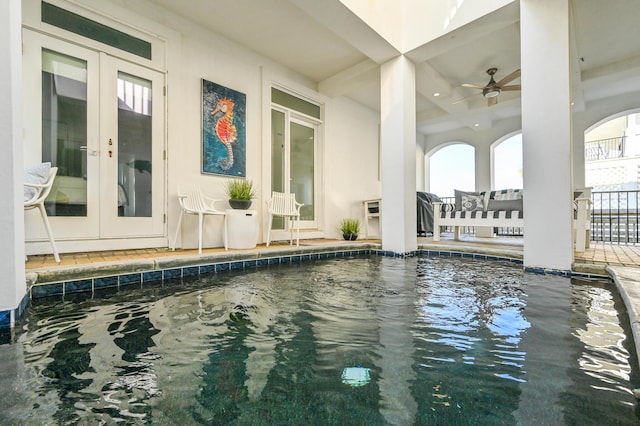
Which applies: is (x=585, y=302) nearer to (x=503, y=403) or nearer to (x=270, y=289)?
(x=503, y=403)

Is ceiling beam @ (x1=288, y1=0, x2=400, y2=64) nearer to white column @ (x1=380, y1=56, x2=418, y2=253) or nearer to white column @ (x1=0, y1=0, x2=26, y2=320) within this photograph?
white column @ (x1=380, y1=56, x2=418, y2=253)

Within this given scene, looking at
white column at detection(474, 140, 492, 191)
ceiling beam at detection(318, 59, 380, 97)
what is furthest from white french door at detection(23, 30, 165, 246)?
white column at detection(474, 140, 492, 191)

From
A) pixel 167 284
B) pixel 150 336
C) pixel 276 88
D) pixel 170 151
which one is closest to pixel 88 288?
pixel 167 284

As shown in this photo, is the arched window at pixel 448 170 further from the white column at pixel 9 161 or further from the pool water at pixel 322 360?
the white column at pixel 9 161

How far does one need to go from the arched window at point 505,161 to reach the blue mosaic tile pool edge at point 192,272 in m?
4.93

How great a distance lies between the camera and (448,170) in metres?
9.16

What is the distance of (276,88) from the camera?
16.5ft

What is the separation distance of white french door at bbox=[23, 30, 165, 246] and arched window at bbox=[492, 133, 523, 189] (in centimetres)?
782

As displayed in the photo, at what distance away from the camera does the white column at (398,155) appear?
4230mm

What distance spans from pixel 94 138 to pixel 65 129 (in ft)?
0.79

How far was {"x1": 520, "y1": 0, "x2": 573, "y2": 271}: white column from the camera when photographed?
2.80 meters

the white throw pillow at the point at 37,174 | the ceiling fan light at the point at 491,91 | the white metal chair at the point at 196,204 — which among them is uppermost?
the ceiling fan light at the point at 491,91

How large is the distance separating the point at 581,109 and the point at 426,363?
7902 millimetres

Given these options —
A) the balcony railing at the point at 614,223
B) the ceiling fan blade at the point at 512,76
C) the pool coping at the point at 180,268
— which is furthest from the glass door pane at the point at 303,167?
the balcony railing at the point at 614,223
